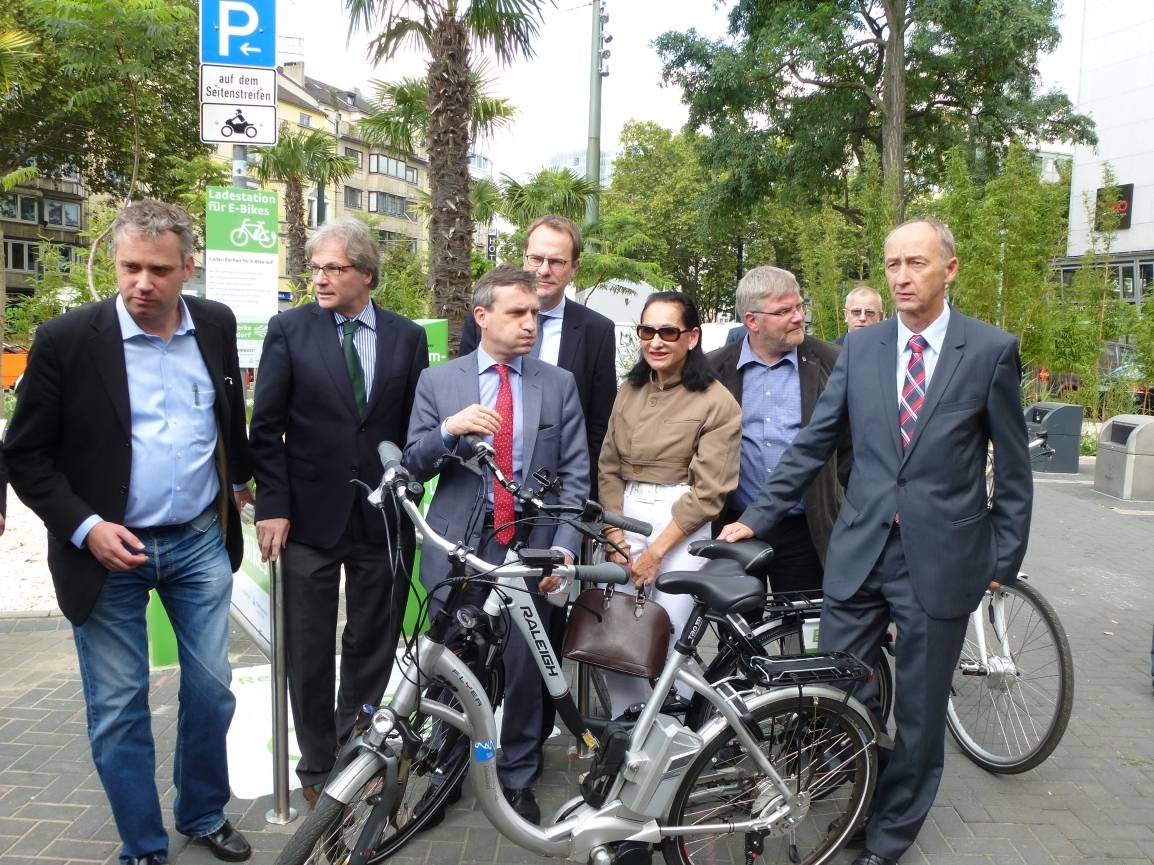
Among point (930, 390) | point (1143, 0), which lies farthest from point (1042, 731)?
point (1143, 0)

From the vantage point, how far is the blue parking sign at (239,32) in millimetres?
4852

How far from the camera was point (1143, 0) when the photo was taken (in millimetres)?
38188

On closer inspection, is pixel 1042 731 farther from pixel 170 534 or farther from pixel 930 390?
pixel 170 534

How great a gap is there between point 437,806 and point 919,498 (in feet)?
6.31

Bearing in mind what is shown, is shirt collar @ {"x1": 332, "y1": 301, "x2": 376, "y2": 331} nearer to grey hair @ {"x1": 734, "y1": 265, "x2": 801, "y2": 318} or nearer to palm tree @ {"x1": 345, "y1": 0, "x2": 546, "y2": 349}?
grey hair @ {"x1": 734, "y1": 265, "x2": 801, "y2": 318}

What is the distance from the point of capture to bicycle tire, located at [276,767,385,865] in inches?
99.9

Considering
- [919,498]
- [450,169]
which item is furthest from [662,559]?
[450,169]

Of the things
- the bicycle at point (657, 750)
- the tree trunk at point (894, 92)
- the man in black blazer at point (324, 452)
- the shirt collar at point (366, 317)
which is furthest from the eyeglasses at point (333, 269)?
the tree trunk at point (894, 92)

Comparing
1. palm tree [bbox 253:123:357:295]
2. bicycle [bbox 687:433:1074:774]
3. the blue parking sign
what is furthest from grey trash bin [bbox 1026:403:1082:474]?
palm tree [bbox 253:123:357:295]

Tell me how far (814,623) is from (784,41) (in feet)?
73.8

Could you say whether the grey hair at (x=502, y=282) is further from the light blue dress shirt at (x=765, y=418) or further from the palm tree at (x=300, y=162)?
the palm tree at (x=300, y=162)

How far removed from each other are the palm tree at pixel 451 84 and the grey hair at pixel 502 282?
6.09 metres

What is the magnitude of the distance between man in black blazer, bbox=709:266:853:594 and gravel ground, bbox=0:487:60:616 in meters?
4.27

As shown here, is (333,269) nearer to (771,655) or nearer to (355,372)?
(355,372)
